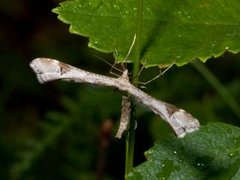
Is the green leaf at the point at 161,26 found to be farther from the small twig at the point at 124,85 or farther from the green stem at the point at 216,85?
the green stem at the point at 216,85

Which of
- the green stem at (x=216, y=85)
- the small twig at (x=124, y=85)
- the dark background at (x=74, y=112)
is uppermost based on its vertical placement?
the green stem at (x=216, y=85)

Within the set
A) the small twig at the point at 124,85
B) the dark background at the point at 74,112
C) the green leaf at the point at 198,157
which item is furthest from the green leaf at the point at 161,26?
the dark background at the point at 74,112

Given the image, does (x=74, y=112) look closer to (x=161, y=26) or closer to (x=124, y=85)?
(x=161, y=26)

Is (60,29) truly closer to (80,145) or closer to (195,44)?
(80,145)

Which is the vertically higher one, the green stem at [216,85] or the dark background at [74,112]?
the green stem at [216,85]

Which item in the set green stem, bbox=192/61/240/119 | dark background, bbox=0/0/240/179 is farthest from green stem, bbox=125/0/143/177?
green stem, bbox=192/61/240/119

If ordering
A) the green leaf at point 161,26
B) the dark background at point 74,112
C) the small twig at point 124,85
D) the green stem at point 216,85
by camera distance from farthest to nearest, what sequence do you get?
1. the dark background at point 74,112
2. the green stem at point 216,85
3. the green leaf at point 161,26
4. the small twig at point 124,85

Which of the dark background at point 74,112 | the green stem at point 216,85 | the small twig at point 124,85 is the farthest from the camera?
the dark background at point 74,112

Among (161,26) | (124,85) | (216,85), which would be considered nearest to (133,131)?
(124,85)
